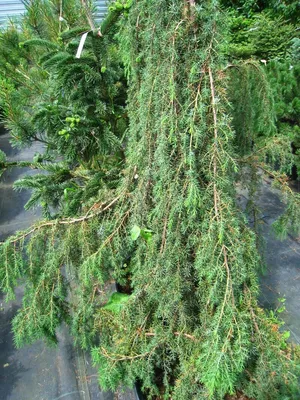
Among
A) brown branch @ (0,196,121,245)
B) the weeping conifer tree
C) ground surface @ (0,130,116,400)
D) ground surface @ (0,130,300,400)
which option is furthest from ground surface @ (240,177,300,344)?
ground surface @ (0,130,116,400)

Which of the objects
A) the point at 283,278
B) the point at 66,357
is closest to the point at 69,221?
the point at 66,357

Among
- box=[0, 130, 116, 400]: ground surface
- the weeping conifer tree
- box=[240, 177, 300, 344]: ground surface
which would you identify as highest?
the weeping conifer tree

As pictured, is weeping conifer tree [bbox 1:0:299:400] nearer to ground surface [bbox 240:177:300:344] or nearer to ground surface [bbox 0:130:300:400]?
ground surface [bbox 0:130:300:400]

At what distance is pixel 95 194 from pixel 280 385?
1303 millimetres

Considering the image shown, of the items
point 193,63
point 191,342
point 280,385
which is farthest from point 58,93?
point 280,385

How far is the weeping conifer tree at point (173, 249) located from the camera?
109 cm

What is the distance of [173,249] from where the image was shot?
1.32 metres

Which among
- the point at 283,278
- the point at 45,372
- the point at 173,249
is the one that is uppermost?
the point at 173,249

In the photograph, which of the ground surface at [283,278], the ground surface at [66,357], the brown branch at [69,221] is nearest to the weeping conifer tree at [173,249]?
the brown branch at [69,221]

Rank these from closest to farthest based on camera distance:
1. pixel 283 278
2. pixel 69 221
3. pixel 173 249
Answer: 1. pixel 173 249
2. pixel 69 221
3. pixel 283 278

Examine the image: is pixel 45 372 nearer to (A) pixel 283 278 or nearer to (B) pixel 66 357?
(B) pixel 66 357

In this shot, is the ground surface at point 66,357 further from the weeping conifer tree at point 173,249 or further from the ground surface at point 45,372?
the weeping conifer tree at point 173,249

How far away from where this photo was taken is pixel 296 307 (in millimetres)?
2379

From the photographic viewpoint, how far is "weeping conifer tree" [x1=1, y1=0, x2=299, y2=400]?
1088mm
